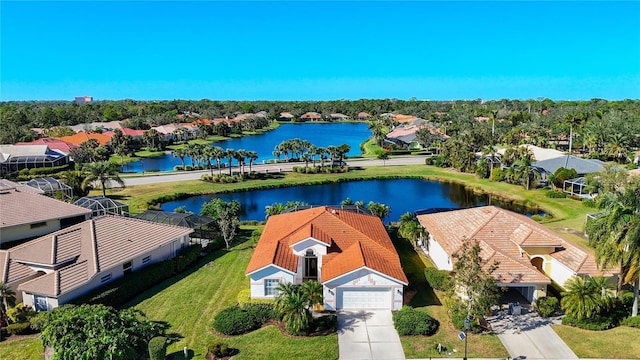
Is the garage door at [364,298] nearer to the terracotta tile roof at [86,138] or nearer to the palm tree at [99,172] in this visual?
the palm tree at [99,172]

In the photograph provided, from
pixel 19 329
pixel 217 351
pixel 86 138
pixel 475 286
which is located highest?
pixel 86 138

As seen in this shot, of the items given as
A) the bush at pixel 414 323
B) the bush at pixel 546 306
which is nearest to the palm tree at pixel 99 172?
the bush at pixel 414 323

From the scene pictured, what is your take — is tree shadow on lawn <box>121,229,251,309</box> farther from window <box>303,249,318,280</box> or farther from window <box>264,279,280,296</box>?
window <box>303,249,318,280</box>

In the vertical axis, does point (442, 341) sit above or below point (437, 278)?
below

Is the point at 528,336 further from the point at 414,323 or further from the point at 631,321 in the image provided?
the point at 631,321

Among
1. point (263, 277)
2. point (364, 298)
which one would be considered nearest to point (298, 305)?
point (263, 277)
